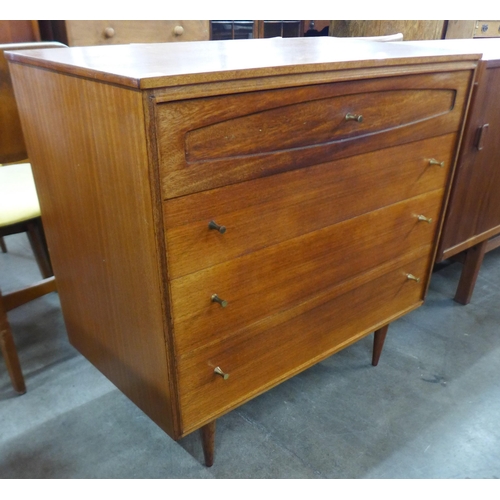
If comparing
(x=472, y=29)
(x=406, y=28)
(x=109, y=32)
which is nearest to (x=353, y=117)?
(x=109, y=32)

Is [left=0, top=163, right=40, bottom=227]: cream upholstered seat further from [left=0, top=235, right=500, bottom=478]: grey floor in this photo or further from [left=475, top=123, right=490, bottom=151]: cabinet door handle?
[left=475, top=123, right=490, bottom=151]: cabinet door handle

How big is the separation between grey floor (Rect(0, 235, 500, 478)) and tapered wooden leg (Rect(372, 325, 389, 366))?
0.04m

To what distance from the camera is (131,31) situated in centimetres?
195

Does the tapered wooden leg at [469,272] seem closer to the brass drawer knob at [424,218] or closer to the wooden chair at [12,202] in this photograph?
the brass drawer knob at [424,218]

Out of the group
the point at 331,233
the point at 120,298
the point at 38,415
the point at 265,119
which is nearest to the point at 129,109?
the point at 265,119

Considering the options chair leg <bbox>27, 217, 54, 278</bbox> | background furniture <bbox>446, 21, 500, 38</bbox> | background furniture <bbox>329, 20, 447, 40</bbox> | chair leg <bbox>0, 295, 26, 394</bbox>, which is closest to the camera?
chair leg <bbox>0, 295, 26, 394</bbox>

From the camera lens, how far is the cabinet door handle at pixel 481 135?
4.49ft

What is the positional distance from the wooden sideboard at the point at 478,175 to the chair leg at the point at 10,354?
48.9 inches

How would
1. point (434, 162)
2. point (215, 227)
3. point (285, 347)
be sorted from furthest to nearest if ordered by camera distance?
point (434, 162) → point (285, 347) → point (215, 227)

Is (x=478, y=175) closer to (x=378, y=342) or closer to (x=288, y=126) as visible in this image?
(x=378, y=342)

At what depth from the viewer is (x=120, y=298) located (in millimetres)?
957

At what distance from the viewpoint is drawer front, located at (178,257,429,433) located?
946mm

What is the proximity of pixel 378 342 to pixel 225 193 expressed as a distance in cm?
84

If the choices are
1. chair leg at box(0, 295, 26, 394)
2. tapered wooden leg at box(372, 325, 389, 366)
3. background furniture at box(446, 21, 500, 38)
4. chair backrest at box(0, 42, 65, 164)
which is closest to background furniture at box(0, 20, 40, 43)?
chair backrest at box(0, 42, 65, 164)
